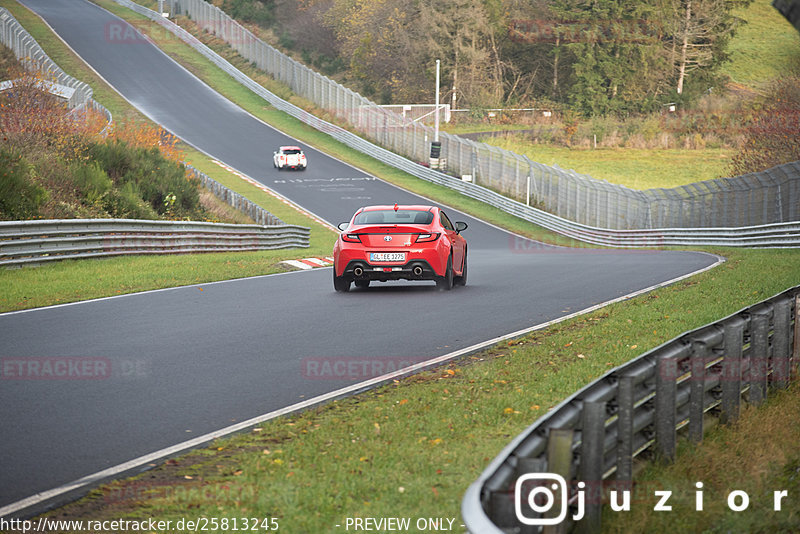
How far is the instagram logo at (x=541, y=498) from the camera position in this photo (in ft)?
14.3

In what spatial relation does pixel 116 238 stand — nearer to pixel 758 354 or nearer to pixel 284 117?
pixel 758 354

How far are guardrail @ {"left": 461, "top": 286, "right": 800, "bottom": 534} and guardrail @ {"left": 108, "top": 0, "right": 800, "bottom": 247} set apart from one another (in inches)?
853

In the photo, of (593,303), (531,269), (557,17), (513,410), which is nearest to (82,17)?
(557,17)

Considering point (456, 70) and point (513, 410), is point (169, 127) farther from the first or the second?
point (513, 410)

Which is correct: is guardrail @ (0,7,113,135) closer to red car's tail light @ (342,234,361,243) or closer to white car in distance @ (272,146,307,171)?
white car in distance @ (272,146,307,171)

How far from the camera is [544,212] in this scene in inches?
1873

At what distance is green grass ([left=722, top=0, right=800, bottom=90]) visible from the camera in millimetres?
106875

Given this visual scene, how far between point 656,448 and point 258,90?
7321cm

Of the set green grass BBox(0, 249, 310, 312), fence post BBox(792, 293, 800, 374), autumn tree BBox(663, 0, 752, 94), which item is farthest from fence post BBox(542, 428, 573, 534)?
autumn tree BBox(663, 0, 752, 94)

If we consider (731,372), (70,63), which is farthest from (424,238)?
(70,63)

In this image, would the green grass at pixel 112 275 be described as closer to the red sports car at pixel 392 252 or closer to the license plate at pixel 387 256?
the red sports car at pixel 392 252

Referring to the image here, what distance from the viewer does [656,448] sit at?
6.45 meters

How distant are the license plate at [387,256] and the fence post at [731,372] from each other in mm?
8981

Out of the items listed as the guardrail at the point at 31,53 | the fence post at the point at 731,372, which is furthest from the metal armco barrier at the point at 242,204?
the fence post at the point at 731,372
